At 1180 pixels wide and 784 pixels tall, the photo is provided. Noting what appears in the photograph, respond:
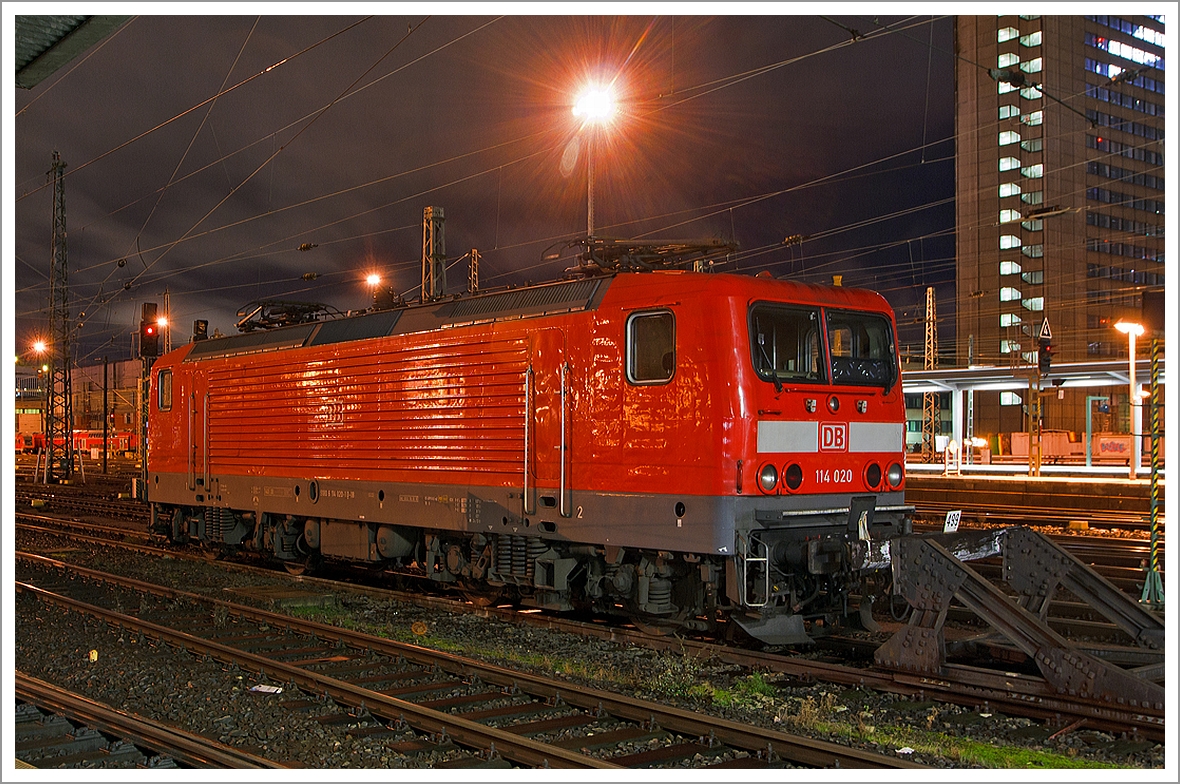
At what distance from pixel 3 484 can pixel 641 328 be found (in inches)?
222

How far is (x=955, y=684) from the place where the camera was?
25.3ft

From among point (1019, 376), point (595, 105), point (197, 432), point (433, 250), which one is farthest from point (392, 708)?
point (1019, 376)

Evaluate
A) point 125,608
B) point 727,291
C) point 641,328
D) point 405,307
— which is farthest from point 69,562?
point 727,291

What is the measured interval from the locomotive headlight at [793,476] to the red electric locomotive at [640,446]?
0.15 ft

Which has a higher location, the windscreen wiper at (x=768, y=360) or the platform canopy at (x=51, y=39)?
the platform canopy at (x=51, y=39)

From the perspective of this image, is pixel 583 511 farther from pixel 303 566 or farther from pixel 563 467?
pixel 303 566

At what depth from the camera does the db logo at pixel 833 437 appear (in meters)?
9.44

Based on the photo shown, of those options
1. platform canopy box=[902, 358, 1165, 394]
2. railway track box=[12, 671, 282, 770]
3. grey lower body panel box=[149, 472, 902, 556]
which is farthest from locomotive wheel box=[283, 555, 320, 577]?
platform canopy box=[902, 358, 1165, 394]

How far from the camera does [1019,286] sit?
83.9m

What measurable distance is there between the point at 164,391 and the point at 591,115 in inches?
359

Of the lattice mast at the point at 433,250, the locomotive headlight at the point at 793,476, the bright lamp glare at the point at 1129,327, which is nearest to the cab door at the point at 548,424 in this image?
the locomotive headlight at the point at 793,476

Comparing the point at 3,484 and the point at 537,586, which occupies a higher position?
the point at 3,484

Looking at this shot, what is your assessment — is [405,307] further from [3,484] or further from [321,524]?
[3,484]

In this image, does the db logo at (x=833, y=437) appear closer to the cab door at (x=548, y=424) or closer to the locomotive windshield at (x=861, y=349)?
the locomotive windshield at (x=861, y=349)
